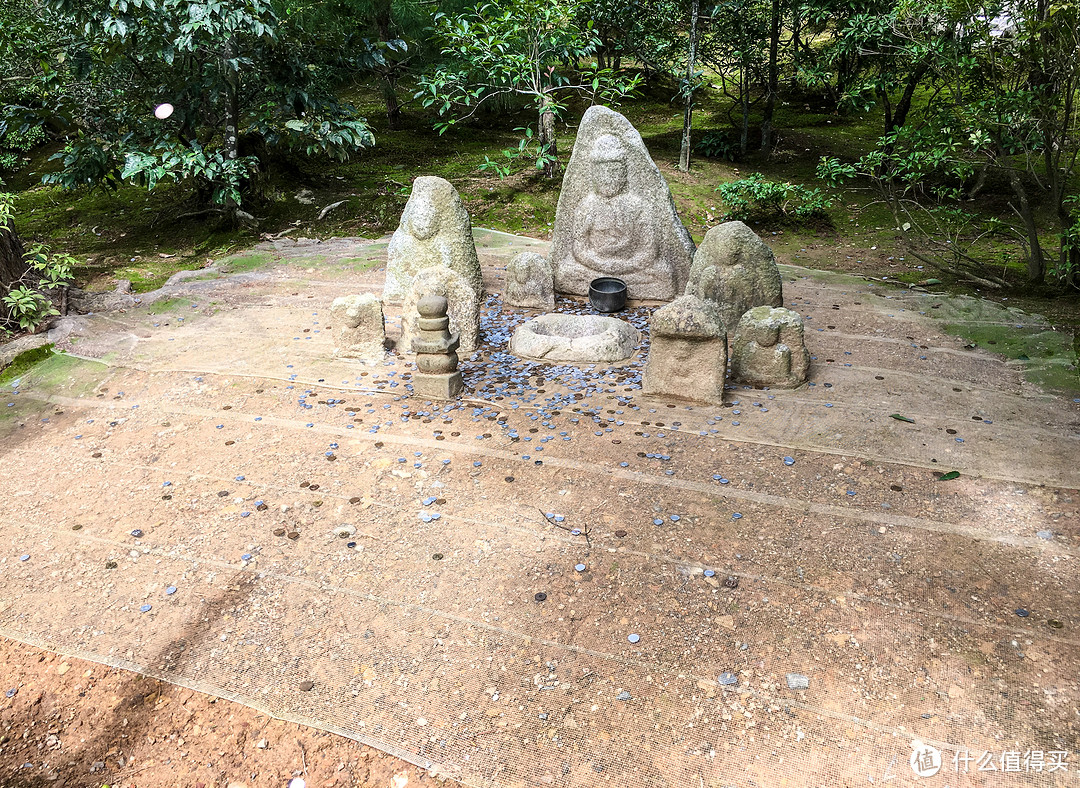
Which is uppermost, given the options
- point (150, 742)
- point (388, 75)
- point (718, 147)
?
point (388, 75)

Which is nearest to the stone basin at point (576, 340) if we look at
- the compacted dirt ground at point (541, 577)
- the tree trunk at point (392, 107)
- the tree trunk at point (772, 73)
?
the compacted dirt ground at point (541, 577)

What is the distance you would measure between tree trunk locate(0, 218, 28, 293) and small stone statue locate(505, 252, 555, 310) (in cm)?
465

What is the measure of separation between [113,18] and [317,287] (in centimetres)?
331

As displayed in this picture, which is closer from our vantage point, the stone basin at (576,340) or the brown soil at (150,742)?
the brown soil at (150,742)

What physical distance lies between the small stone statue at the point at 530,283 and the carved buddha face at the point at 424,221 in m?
0.87

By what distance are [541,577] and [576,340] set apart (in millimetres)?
2818

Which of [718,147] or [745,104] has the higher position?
[745,104]

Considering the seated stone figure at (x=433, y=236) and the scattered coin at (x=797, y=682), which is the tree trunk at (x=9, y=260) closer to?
the seated stone figure at (x=433, y=236)

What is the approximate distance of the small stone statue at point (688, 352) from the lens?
499 cm

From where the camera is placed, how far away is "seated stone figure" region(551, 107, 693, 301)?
7.18 m

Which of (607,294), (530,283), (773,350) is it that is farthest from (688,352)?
(530,283)

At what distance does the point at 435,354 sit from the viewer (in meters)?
5.28

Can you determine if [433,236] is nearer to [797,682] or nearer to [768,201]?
[768,201]

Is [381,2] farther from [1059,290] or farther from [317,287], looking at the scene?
[1059,290]
